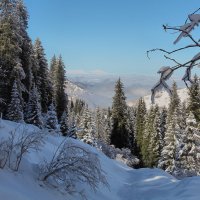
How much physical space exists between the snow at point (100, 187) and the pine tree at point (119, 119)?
3434 centimetres

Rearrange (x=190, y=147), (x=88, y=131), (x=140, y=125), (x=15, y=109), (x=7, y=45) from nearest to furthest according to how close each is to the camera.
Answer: (x=15, y=109)
(x=7, y=45)
(x=190, y=147)
(x=88, y=131)
(x=140, y=125)

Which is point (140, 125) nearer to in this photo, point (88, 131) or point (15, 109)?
point (88, 131)

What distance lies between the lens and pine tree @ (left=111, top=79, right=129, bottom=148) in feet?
182

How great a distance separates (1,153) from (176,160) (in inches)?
1266

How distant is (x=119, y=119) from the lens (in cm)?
5547

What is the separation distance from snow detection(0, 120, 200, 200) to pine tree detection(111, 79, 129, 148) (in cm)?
3434

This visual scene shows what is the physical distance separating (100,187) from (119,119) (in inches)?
1704

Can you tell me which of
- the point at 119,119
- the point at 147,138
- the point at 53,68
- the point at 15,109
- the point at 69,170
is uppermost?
the point at 53,68

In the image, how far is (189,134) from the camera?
116ft

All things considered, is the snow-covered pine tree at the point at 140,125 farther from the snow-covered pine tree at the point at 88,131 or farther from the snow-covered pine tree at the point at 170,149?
the snow-covered pine tree at the point at 170,149

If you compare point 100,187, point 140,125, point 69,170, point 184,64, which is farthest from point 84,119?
point 184,64

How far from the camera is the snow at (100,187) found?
724 cm

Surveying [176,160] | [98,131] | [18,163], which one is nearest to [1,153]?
[18,163]

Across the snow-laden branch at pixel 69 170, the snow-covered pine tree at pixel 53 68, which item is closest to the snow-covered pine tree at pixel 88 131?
the snow-covered pine tree at pixel 53 68
